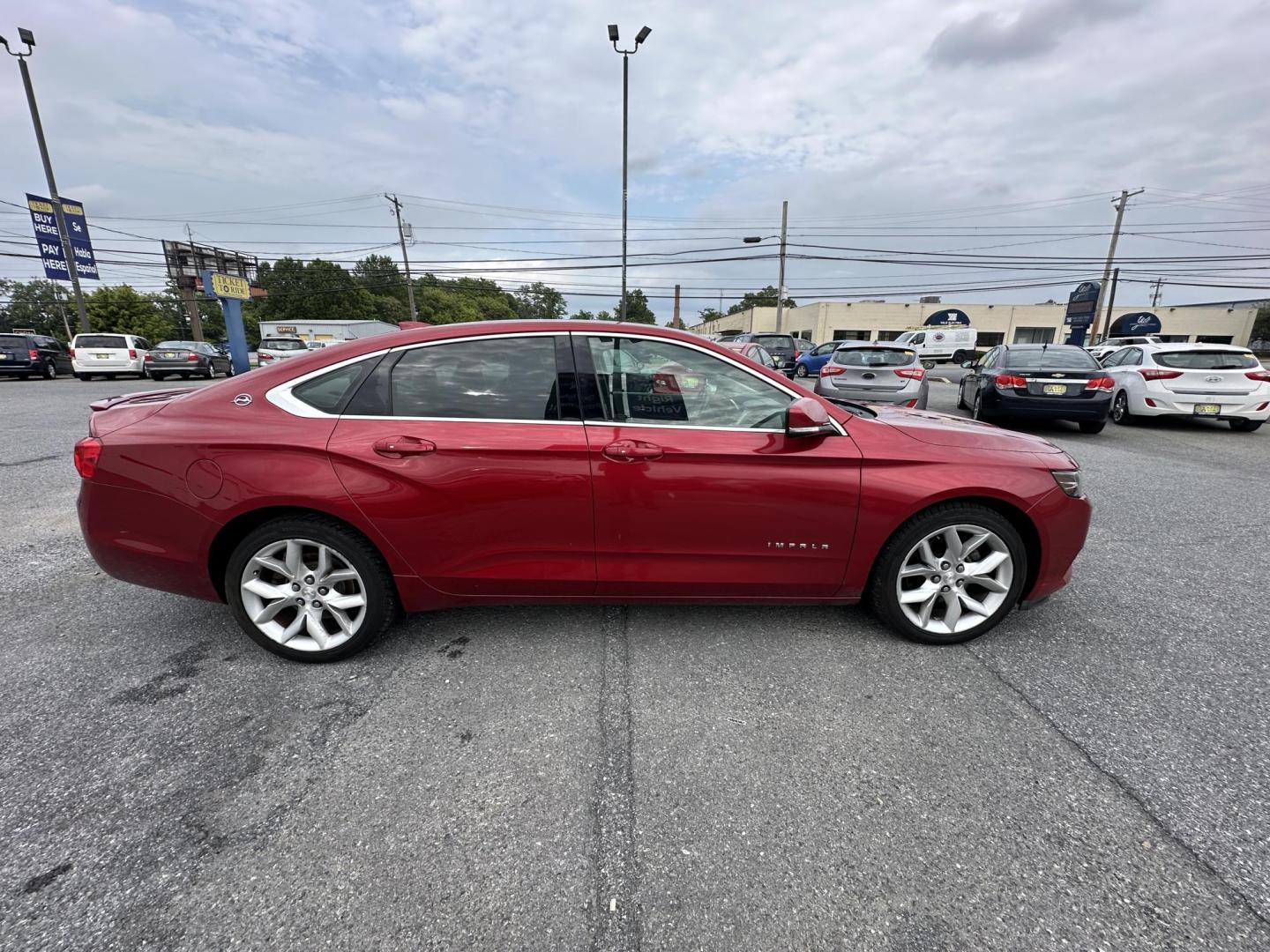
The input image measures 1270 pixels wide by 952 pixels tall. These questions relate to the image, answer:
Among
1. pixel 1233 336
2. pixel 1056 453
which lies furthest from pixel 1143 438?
pixel 1233 336

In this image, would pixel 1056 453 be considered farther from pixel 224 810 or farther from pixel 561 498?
pixel 224 810

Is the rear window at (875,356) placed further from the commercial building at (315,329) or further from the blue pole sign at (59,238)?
the commercial building at (315,329)

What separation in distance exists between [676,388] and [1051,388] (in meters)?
7.97

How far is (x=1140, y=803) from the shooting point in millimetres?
1837

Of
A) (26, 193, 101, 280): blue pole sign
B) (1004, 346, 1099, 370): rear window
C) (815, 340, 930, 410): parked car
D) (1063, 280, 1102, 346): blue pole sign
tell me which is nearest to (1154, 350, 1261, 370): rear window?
(1004, 346, 1099, 370): rear window

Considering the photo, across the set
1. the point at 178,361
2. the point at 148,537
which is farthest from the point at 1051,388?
the point at 178,361

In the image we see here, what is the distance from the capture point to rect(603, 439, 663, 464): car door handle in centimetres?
243

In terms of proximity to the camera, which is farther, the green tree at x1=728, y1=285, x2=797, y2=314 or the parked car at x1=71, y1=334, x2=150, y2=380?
the green tree at x1=728, y1=285, x2=797, y2=314

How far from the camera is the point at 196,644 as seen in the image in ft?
8.91

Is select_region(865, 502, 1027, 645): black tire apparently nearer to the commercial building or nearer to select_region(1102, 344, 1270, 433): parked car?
select_region(1102, 344, 1270, 433): parked car

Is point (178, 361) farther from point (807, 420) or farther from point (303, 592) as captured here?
point (807, 420)

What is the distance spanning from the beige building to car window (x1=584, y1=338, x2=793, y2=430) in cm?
4809

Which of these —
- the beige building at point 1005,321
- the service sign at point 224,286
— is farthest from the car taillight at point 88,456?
the beige building at point 1005,321

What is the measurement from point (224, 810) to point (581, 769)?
112cm
